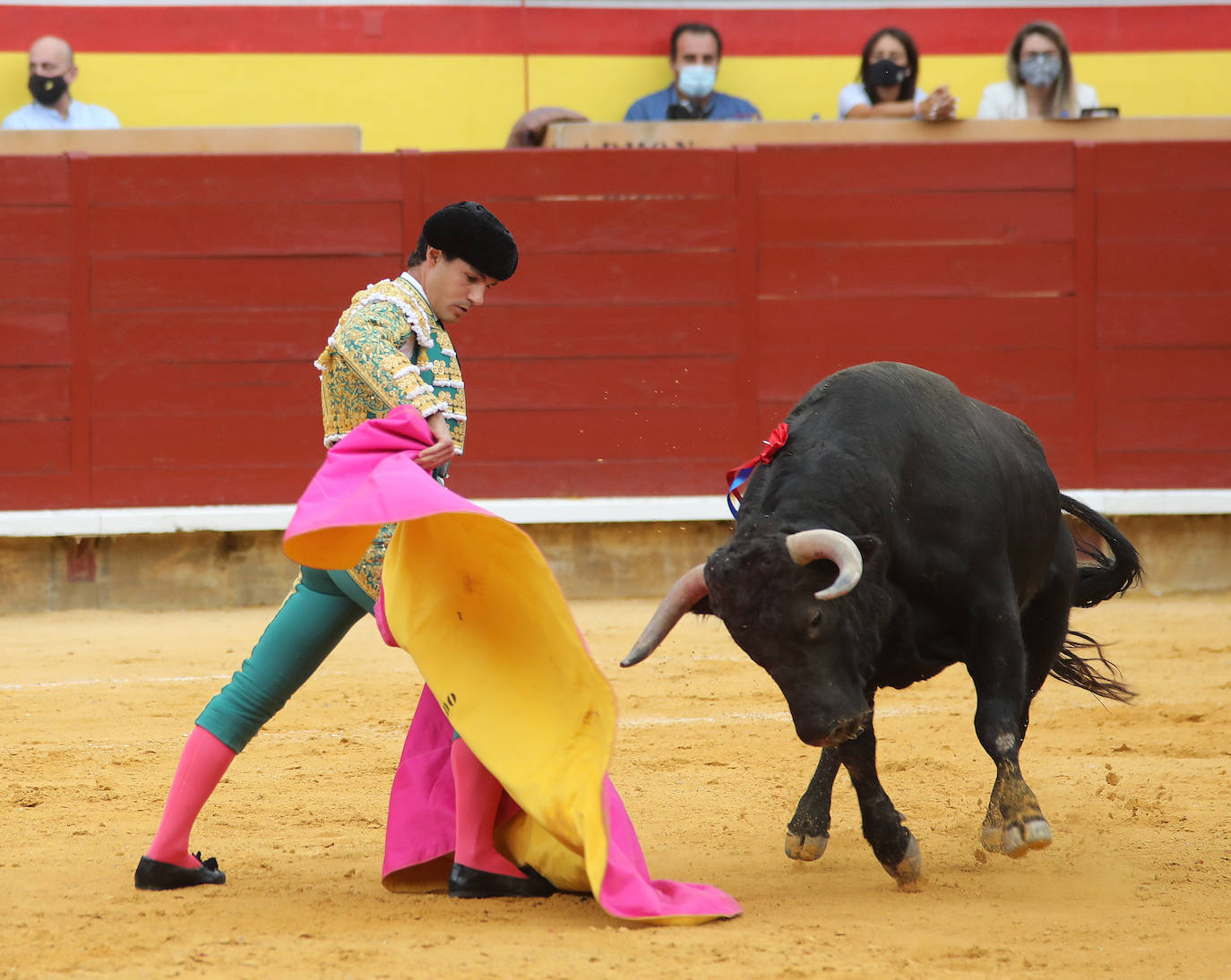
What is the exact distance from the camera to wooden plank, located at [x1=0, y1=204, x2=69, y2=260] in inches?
253

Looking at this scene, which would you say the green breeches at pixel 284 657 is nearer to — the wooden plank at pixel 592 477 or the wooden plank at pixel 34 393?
the wooden plank at pixel 592 477

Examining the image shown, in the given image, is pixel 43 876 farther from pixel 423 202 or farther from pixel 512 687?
pixel 423 202

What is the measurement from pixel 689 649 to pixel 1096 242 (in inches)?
108

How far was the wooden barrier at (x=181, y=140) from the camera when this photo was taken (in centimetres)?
642

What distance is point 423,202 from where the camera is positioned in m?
6.58

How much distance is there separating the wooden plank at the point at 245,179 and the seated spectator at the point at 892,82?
204 cm

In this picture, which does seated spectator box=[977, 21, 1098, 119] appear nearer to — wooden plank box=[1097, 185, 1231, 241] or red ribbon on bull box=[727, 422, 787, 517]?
wooden plank box=[1097, 185, 1231, 241]

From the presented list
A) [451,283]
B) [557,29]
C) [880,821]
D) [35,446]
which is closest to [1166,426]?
[557,29]

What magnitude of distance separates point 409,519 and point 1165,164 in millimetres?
5267

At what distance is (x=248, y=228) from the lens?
652 cm

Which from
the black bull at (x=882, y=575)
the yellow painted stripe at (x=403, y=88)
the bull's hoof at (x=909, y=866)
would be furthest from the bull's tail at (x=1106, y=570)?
the yellow painted stripe at (x=403, y=88)

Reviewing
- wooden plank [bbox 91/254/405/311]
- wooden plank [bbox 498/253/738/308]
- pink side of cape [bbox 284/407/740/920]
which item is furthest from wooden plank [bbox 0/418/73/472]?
pink side of cape [bbox 284/407/740/920]

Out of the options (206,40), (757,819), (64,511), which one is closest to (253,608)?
(64,511)

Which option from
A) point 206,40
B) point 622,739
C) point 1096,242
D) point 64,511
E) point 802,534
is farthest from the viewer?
point 206,40
